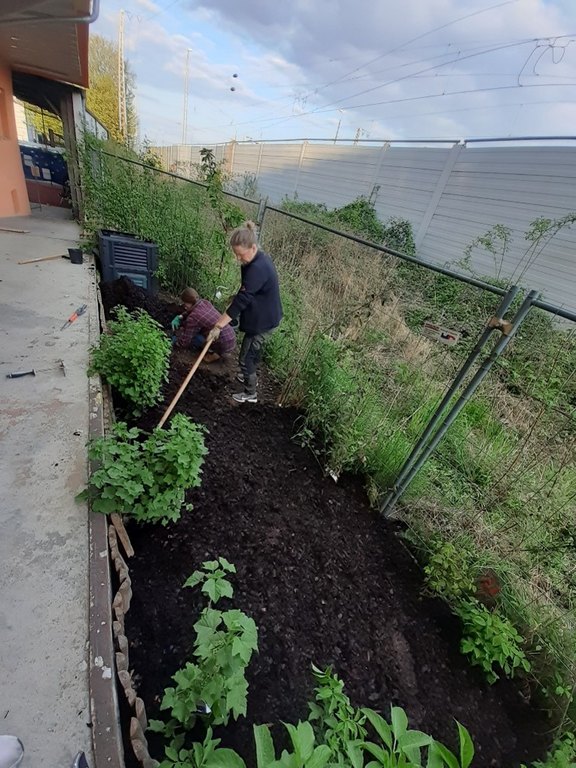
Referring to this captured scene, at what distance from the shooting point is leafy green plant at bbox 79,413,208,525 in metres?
1.84

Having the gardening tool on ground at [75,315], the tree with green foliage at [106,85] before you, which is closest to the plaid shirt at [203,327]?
Answer: the gardening tool on ground at [75,315]

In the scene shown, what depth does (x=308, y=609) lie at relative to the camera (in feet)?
6.24

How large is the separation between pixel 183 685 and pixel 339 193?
13.6 meters

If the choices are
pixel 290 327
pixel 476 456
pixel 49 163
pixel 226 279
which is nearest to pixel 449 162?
pixel 226 279

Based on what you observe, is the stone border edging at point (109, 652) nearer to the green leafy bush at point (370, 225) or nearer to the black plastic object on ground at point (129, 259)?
the black plastic object on ground at point (129, 259)

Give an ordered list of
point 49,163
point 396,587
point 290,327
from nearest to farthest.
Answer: point 396,587, point 290,327, point 49,163

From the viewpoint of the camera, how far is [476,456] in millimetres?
2795

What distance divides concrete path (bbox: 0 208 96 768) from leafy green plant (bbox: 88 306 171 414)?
281 mm

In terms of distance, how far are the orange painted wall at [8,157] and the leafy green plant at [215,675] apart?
9.69 meters

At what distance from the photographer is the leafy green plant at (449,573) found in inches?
80.7

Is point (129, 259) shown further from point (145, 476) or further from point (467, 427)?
point (467, 427)

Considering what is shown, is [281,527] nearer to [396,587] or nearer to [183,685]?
[396,587]

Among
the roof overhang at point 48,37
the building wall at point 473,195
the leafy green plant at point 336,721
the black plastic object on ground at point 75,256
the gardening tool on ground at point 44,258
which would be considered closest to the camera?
the leafy green plant at point 336,721

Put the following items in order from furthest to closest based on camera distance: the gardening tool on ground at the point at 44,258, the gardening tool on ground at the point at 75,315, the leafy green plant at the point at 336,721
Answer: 1. the gardening tool on ground at the point at 44,258
2. the gardening tool on ground at the point at 75,315
3. the leafy green plant at the point at 336,721
